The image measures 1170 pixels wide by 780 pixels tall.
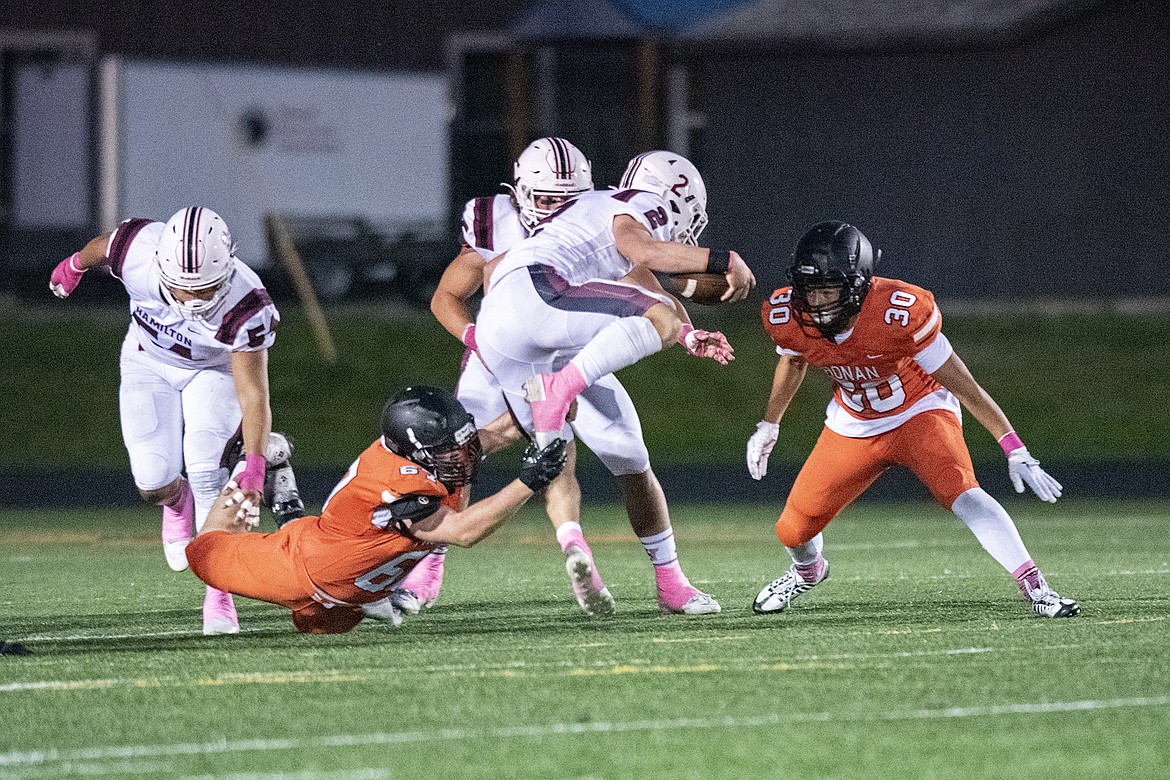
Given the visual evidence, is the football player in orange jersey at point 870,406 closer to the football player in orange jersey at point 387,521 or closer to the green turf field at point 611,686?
the green turf field at point 611,686

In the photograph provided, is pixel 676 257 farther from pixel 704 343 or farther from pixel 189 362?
pixel 189 362

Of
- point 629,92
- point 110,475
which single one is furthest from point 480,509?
point 629,92

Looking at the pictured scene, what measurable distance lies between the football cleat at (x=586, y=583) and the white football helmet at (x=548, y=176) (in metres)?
1.58

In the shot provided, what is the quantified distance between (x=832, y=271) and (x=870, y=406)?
26.8 inches

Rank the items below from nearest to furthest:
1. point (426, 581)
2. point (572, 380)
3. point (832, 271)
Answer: point (572, 380) < point (832, 271) < point (426, 581)

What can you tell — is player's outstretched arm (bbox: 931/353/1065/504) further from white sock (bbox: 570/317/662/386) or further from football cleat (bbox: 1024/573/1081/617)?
white sock (bbox: 570/317/662/386)

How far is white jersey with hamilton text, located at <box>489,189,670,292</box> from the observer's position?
695 cm

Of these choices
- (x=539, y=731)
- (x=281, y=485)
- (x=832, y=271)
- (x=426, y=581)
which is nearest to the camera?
(x=539, y=731)

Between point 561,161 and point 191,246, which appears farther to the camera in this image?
point 561,161

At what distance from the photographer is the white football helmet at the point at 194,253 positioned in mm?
7043

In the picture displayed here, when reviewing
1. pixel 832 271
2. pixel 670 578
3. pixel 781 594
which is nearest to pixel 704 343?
pixel 832 271

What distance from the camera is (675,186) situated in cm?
735

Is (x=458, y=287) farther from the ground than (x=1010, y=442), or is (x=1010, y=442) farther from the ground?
(x=458, y=287)

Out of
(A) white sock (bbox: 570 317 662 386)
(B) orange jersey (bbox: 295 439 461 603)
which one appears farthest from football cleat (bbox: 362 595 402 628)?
(A) white sock (bbox: 570 317 662 386)
